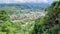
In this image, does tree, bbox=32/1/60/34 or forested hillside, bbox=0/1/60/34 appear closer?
tree, bbox=32/1/60/34

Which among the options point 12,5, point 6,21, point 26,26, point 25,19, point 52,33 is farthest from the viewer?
point 12,5

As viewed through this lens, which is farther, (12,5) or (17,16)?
(12,5)

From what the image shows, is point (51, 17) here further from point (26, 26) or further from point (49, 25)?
point (26, 26)

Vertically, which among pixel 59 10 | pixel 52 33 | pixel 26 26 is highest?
pixel 59 10

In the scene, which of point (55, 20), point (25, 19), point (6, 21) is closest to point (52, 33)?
point (55, 20)

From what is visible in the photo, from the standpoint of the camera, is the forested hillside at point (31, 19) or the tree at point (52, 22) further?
the forested hillside at point (31, 19)

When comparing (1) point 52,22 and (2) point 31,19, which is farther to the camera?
(2) point 31,19

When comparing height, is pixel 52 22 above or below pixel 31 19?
above

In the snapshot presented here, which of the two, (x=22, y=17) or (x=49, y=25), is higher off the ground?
(x=49, y=25)

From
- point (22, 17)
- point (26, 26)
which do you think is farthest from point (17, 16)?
point (26, 26)

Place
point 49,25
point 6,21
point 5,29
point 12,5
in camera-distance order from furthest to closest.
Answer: point 12,5 < point 6,21 < point 5,29 < point 49,25
